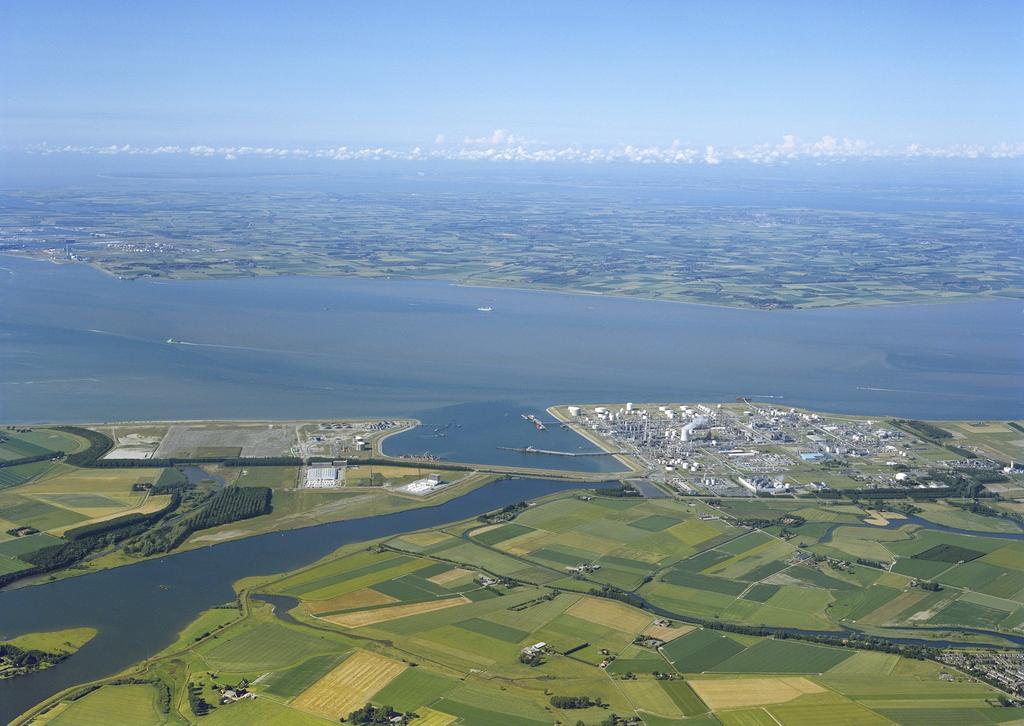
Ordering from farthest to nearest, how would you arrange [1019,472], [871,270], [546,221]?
[546,221]
[871,270]
[1019,472]

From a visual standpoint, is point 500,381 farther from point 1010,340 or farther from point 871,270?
point 871,270

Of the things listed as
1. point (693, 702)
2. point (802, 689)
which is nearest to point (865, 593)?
point (802, 689)

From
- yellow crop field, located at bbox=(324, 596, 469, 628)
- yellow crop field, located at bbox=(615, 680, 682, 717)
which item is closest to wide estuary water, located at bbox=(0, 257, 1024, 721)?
yellow crop field, located at bbox=(324, 596, 469, 628)

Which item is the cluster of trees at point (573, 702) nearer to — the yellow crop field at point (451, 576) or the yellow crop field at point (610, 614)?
the yellow crop field at point (610, 614)

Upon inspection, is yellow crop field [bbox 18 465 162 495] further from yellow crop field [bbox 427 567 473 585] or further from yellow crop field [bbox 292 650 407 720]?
yellow crop field [bbox 292 650 407 720]

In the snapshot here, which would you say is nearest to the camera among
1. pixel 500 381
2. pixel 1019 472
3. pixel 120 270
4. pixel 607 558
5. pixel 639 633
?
pixel 639 633
